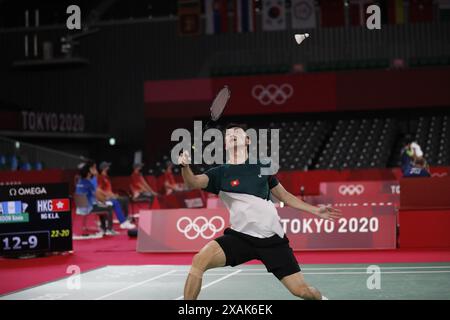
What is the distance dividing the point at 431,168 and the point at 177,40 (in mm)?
13590

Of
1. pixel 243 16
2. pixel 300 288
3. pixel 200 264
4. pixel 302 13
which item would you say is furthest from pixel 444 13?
pixel 200 264

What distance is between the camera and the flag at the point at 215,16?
1222 inches

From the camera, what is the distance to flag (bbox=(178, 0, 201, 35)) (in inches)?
1156

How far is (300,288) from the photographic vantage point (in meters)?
5.92

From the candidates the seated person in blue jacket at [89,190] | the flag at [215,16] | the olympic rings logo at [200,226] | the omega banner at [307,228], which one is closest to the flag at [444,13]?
the flag at [215,16]

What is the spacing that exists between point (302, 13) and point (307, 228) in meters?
18.2

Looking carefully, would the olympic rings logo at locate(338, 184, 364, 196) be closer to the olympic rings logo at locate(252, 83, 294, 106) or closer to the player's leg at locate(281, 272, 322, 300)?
the olympic rings logo at locate(252, 83, 294, 106)

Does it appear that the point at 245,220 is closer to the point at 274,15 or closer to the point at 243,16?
the point at 274,15

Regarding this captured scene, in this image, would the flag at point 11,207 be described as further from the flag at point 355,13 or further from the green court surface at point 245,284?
the flag at point 355,13

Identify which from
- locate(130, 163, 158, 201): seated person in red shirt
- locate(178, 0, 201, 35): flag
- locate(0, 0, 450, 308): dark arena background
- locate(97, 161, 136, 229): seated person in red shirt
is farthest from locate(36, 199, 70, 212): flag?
locate(178, 0, 201, 35): flag

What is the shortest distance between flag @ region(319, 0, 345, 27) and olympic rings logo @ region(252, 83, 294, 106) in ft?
9.24

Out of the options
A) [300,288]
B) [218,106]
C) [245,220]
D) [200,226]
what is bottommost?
[200,226]

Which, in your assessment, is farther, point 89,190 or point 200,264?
point 89,190

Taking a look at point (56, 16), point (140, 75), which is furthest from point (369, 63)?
point (56, 16)
